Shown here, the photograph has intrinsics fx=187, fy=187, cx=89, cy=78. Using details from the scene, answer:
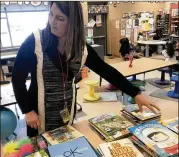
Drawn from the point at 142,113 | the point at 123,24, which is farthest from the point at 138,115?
the point at 123,24

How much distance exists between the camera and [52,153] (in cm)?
56

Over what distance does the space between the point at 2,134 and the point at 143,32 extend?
57.6 inches

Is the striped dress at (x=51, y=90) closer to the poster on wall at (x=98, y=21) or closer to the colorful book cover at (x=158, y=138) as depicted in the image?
the colorful book cover at (x=158, y=138)

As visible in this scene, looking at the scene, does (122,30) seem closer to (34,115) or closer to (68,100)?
(68,100)

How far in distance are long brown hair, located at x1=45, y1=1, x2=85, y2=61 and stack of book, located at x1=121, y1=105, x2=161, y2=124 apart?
0.33 m

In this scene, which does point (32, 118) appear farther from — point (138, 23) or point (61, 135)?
point (138, 23)

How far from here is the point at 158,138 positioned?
2.00 feet

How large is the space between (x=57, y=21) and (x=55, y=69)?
0.18 metres

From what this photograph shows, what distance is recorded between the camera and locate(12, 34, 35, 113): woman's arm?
64 centimetres

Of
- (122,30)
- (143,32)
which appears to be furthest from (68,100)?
(122,30)

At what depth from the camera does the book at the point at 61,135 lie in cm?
65

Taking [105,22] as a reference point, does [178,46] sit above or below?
below

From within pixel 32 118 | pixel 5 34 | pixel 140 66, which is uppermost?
pixel 5 34

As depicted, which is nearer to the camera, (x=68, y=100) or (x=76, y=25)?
(x=76, y=25)
